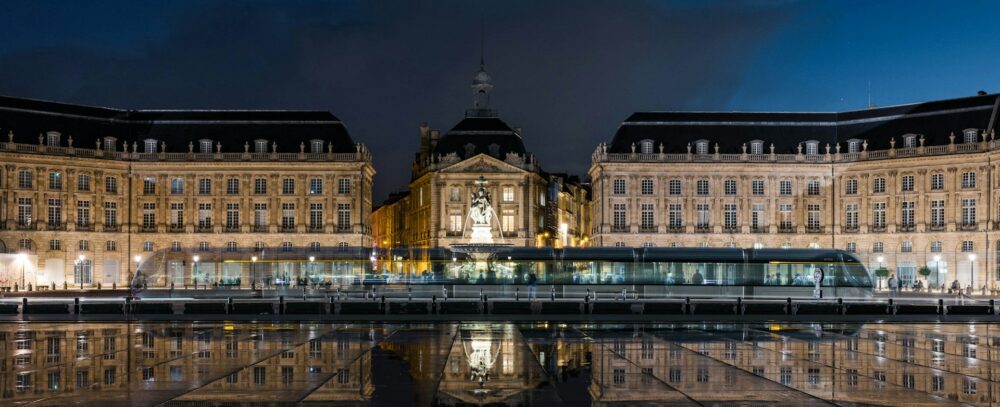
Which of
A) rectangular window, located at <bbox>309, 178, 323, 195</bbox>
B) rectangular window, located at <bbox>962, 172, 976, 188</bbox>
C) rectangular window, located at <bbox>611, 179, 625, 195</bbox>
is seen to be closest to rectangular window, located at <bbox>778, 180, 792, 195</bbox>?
rectangular window, located at <bbox>611, 179, 625, 195</bbox>

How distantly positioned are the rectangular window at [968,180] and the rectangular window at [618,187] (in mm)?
30563

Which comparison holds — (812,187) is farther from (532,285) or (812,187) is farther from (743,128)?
(532,285)

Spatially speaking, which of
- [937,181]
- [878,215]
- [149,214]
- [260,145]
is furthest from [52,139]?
[937,181]

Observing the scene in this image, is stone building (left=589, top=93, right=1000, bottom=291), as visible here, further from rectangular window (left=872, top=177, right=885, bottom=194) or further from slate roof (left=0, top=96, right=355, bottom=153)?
slate roof (left=0, top=96, right=355, bottom=153)

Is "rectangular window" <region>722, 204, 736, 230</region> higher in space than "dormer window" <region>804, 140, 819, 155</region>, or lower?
lower

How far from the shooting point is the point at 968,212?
335ft

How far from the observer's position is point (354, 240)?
365ft

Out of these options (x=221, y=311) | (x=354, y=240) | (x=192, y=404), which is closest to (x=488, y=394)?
(x=192, y=404)

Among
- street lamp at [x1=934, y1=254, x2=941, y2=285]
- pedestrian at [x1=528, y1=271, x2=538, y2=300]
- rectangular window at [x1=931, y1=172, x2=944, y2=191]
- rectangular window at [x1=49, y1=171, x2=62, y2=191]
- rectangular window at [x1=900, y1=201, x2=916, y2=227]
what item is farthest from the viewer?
rectangular window at [x1=900, y1=201, x2=916, y2=227]

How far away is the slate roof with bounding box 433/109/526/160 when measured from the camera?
11344 centimetres

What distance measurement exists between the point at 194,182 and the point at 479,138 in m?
27.6

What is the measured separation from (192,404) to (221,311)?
27867 millimetres

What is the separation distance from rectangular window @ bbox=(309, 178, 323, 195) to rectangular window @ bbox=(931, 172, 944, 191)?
56.4 m

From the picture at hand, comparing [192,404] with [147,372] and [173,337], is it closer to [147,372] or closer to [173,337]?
[147,372]
